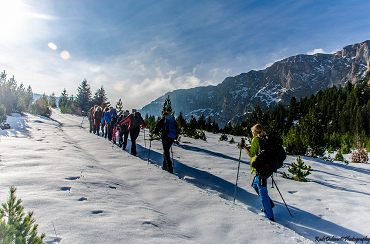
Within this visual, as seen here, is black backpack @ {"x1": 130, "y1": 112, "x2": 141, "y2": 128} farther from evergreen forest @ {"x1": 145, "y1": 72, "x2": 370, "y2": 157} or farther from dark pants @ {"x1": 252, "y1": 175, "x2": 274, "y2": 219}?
dark pants @ {"x1": 252, "y1": 175, "x2": 274, "y2": 219}

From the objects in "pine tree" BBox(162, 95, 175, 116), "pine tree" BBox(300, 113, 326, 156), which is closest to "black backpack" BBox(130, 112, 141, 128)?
→ "pine tree" BBox(162, 95, 175, 116)

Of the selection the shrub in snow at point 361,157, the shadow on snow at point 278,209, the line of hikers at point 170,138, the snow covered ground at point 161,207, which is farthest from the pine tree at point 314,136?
the shadow on snow at point 278,209

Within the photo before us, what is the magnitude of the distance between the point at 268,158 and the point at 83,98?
57.4 metres

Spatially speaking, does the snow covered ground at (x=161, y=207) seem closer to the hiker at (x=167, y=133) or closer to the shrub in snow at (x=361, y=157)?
the hiker at (x=167, y=133)

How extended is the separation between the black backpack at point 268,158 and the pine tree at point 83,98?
54.7 m

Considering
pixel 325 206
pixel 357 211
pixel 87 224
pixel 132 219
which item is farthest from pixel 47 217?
pixel 357 211

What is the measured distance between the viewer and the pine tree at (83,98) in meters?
51.0

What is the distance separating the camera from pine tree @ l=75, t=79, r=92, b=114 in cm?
5100

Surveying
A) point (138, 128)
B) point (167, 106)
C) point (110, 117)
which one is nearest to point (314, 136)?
point (167, 106)

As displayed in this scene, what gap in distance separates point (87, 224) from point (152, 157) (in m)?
6.88

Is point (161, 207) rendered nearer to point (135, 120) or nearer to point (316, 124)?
point (135, 120)

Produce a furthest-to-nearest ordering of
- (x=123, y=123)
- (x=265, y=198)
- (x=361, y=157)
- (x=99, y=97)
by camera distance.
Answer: (x=99, y=97), (x=361, y=157), (x=123, y=123), (x=265, y=198)

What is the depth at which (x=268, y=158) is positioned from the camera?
393 cm

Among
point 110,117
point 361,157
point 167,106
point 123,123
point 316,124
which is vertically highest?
point 167,106
